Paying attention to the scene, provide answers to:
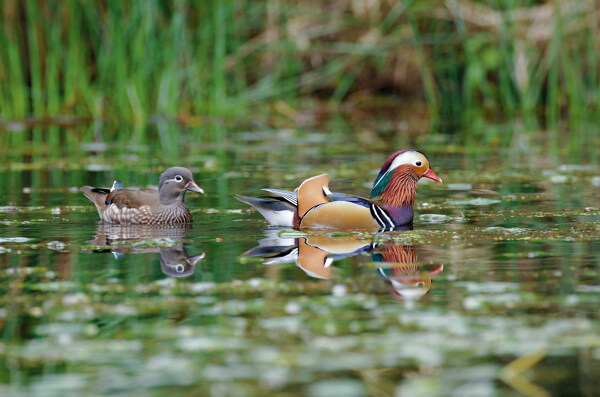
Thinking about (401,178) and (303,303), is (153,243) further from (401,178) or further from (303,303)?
(303,303)

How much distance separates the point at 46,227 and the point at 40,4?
8.65m

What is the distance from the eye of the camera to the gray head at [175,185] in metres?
7.92

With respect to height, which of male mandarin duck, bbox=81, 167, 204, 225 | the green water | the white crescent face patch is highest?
the white crescent face patch

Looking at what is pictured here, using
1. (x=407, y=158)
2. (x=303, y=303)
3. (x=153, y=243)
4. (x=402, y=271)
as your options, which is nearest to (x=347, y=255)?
(x=402, y=271)

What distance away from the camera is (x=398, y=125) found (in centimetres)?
1738

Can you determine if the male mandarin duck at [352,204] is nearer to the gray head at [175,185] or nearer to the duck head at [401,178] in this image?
the duck head at [401,178]

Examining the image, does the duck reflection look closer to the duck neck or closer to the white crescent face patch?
the white crescent face patch

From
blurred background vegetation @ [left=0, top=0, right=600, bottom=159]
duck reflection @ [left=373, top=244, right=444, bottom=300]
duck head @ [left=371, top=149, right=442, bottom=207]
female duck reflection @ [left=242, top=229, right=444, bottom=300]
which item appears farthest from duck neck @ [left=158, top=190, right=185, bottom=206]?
blurred background vegetation @ [left=0, top=0, right=600, bottom=159]

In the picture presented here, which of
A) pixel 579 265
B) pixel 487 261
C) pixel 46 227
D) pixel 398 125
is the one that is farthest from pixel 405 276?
pixel 398 125

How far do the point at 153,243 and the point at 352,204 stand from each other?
4.68 ft

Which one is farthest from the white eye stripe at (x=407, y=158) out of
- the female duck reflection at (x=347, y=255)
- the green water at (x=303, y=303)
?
the female duck reflection at (x=347, y=255)

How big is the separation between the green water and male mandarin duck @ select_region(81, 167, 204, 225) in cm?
18

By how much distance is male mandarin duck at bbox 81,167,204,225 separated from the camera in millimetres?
7879

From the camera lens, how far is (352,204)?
7375 mm
